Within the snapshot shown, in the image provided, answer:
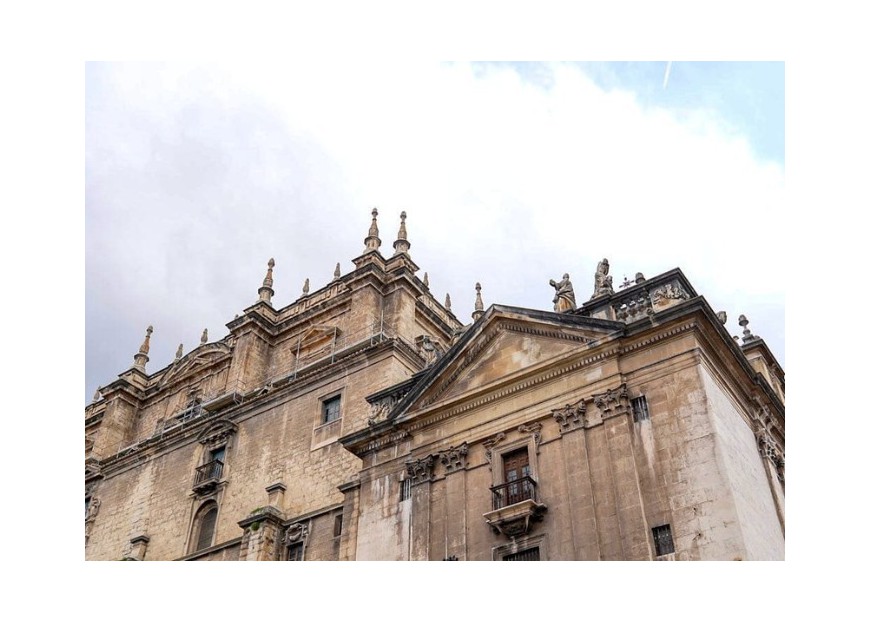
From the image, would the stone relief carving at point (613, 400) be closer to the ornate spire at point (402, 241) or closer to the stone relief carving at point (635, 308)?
the stone relief carving at point (635, 308)

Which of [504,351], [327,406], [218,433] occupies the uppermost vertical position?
[218,433]

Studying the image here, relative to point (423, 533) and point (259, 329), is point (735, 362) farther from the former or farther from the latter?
point (259, 329)

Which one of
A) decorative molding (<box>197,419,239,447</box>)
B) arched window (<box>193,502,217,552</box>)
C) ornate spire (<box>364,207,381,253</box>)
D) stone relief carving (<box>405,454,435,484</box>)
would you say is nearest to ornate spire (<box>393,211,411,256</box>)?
ornate spire (<box>364,207,381,253</box>)

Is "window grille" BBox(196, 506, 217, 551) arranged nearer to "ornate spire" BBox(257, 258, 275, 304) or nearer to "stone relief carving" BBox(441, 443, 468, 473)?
"ornate spire" BBox(257, 258, 275, 304)

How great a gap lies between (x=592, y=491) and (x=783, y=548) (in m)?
4.32

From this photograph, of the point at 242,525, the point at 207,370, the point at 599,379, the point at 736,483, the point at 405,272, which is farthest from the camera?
the point at 207,370

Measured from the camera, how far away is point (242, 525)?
29.0 metres

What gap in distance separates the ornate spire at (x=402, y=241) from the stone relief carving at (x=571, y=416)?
17.7 meters

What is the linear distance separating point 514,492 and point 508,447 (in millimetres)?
1326

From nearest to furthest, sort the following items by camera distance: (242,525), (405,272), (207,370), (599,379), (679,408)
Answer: (679,408), (599,379), (242,525), (405,272), (207,370)

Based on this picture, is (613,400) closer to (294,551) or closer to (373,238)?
(294,551)

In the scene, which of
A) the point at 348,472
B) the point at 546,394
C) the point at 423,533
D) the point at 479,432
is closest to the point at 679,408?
the point at 546,394

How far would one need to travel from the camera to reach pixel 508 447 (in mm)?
21891

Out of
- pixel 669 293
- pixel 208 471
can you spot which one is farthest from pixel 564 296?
pixel 208 471
